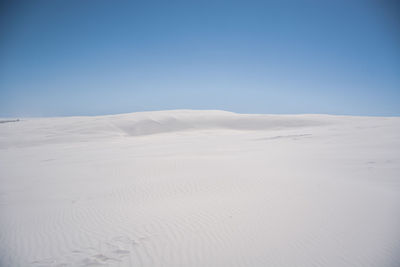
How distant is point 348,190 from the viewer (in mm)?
4973

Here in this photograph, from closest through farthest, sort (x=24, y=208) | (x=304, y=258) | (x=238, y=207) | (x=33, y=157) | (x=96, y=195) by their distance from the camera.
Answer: (x=304, y=258)
(x=238, y=207)
(x=24, y=208)
(x=96, y=195)
(x=33, y=157)

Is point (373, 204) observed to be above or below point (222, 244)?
above

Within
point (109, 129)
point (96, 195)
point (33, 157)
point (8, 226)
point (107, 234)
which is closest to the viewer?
point (107, 234)

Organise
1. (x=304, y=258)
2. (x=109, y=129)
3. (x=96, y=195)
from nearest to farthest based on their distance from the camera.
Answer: (x=304, y=258), (x=96, y=195), (x=109, y=129)

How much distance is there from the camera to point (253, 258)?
295cm

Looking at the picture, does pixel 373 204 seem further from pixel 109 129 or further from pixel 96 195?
pixel 109 129

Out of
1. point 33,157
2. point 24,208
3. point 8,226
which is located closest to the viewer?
point 8,226

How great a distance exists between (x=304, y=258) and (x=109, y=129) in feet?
76.1

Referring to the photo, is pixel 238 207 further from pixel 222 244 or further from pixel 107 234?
pixel 107 234

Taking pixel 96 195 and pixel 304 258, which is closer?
pixel 304 258

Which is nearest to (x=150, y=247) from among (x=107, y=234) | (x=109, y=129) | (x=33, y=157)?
(x=107, y=234)

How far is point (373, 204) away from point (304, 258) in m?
2.46

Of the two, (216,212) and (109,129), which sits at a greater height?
(109,129)

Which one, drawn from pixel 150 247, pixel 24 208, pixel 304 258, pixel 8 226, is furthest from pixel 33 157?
pixel 304 258
